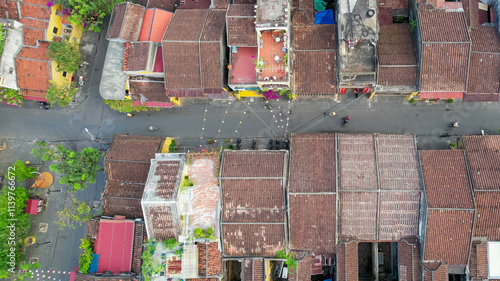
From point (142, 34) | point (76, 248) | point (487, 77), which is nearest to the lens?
point (487, 77)

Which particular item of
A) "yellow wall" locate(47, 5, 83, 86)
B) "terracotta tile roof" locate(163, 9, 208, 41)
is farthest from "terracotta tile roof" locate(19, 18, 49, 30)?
"terracotta tile roof" locate(163, 9, 208, 41)

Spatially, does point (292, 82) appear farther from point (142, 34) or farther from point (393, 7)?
point (142, 34)

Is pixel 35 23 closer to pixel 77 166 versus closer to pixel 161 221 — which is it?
pixel 77 166

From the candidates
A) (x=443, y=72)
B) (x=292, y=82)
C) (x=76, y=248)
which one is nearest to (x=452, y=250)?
(x=443, y=72)

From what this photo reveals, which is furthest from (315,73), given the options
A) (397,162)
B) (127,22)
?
(127,22)

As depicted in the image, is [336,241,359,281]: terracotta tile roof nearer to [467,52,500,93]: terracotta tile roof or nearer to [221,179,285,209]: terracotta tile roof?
[221,179,285,209]: terracotta tile roof
